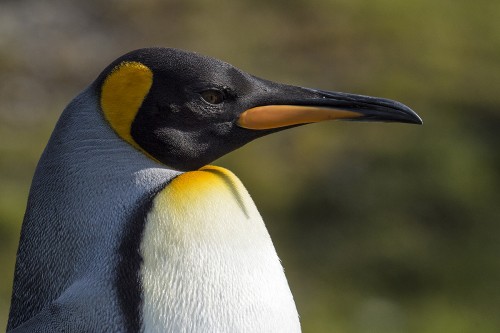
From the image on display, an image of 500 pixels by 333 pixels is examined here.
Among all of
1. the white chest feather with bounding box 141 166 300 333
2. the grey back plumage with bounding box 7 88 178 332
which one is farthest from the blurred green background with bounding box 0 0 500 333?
the white chest feather with bounding box 141 166 300 333

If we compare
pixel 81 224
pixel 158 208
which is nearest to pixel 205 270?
pixel 158 208

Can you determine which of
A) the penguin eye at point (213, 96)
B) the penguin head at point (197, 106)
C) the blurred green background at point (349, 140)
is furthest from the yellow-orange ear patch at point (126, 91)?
the blurred green background at point (349, 140)

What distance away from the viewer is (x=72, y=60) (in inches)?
311

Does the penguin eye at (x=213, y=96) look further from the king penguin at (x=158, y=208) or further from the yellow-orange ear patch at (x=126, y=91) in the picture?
the yellow-orange ear patch at (x=126, y=91)

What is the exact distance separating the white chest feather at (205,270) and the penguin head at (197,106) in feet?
0.30

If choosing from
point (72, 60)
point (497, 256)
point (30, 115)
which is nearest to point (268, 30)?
point (72, 60)

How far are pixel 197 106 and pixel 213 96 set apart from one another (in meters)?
0.04

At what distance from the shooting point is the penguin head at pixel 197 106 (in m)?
2.31

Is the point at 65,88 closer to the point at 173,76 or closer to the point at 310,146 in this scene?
the point at 310,146

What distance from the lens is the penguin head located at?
2311 millimetres

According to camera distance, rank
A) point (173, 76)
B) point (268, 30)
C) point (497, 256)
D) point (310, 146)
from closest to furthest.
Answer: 1. point (173, 76)
2. point (497, 256)
3. point (310, 146)
4. point (268, 30)

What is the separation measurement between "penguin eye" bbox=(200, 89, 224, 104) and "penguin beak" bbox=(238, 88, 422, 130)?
6cm

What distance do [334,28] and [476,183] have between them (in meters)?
2.45

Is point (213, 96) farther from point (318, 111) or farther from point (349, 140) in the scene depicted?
point (349, 140)
